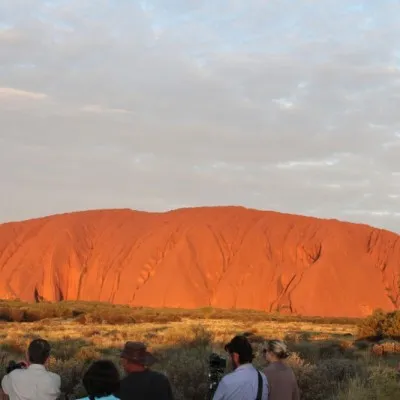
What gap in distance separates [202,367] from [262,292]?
58.0 meters

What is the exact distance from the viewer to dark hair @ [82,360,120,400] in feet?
17.2

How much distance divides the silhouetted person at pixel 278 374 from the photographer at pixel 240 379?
892 mm

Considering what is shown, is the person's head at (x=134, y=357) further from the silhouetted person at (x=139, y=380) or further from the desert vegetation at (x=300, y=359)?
the desert vegetation at (x=300, y=359)

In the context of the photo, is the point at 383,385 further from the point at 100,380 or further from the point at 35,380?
the point at 100,380

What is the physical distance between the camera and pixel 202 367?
13.2 m

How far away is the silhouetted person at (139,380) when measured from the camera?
20.0ft

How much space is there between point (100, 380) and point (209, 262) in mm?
69854

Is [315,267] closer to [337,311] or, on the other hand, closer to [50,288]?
[337,311]

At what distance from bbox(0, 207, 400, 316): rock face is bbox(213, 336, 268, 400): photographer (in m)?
61.4

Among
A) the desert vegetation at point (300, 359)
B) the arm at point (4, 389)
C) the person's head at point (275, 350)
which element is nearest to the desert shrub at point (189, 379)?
the desert vegetation at point (300, 359)

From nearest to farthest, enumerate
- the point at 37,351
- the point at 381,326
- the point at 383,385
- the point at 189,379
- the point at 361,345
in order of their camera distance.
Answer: the point at 37,351, the point at 383,385, the point at 189,379, the point at 361,345, the point at 381,326

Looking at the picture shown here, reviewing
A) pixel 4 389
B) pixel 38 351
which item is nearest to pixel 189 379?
pixel 4 389

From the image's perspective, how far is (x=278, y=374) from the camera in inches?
300

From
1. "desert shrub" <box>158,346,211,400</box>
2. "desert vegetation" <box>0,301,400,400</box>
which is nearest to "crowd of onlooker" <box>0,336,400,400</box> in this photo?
"desert vegetation" <box>0,301,400,400</box>
